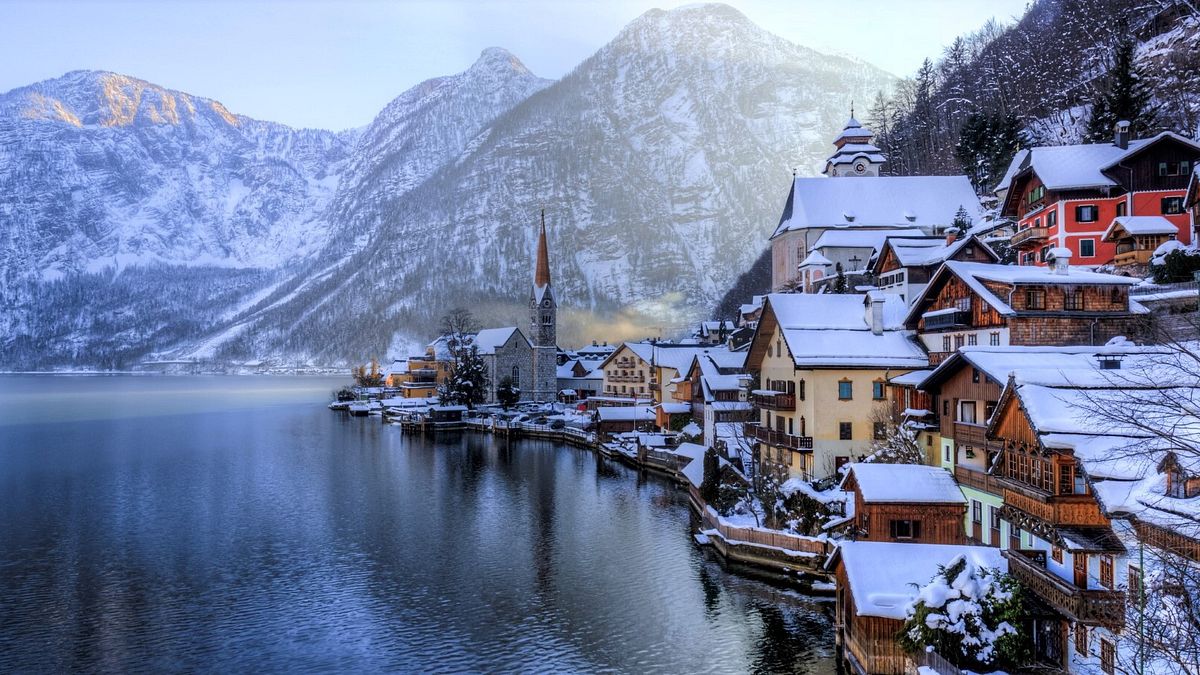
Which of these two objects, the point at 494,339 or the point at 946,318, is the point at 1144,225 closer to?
the point at 946,318

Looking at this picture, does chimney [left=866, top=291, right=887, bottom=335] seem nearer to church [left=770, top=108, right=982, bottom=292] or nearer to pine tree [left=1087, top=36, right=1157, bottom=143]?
church [left=770, top=108, right=982, bottom=292]

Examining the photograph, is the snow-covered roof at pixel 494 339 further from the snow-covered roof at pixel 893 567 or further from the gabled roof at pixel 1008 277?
the snow-covered roof at pixel 893 567

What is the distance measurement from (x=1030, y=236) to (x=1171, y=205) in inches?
251

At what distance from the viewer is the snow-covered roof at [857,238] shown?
6328 centimetres

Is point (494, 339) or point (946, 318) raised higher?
point (494, 339)

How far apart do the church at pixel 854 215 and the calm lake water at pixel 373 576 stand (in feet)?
79.6

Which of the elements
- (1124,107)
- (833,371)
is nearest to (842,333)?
(833,371)

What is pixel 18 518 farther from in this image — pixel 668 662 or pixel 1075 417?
pixel 1075 417

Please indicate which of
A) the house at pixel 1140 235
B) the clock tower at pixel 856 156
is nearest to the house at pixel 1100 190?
the house at pixel 1140 235

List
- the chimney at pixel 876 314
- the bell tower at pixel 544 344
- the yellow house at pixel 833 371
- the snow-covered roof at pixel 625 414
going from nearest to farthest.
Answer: the yellow house at pixel 833 371 → the chimney at pixel 876 314 → the snow-covered roof at pixel 625 414 → the bell tower at pixel 544 344

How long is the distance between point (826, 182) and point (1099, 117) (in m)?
21.6

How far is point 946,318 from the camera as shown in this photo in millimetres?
32844

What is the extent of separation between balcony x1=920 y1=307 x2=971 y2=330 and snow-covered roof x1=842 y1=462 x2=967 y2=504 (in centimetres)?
704

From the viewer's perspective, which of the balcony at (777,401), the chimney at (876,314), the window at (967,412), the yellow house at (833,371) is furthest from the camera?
the balcony at (777,401)
